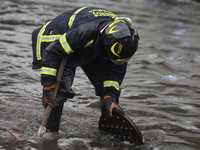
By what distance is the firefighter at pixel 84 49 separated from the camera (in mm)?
2984

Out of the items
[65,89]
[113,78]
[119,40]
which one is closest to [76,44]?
[119,40]

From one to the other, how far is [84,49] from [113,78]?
0.56 m

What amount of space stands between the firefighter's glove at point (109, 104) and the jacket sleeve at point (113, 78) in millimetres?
48

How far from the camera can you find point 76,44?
118 inches

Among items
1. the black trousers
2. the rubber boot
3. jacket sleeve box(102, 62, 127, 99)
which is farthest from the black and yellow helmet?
the rubber boot

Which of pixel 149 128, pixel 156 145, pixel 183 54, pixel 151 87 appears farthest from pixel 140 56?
pixel 156 145

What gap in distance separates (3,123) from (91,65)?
1247mm

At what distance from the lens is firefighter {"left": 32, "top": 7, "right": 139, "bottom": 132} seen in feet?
9.79

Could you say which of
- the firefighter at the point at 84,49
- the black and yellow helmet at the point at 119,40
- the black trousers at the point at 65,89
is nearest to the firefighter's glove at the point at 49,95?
the firefighter at the point at 84,49

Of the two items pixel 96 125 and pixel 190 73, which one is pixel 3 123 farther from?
pixel 190 73

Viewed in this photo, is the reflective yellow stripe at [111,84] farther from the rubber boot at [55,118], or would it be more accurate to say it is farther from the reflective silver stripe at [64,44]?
the reflective silver stripe at [64,44]

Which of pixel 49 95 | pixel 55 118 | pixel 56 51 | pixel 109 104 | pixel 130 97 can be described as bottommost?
pixel 130 97

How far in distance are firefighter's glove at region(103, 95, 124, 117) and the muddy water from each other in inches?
13.9

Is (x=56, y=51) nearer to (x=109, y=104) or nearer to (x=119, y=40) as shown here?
(x=119, y=40)
